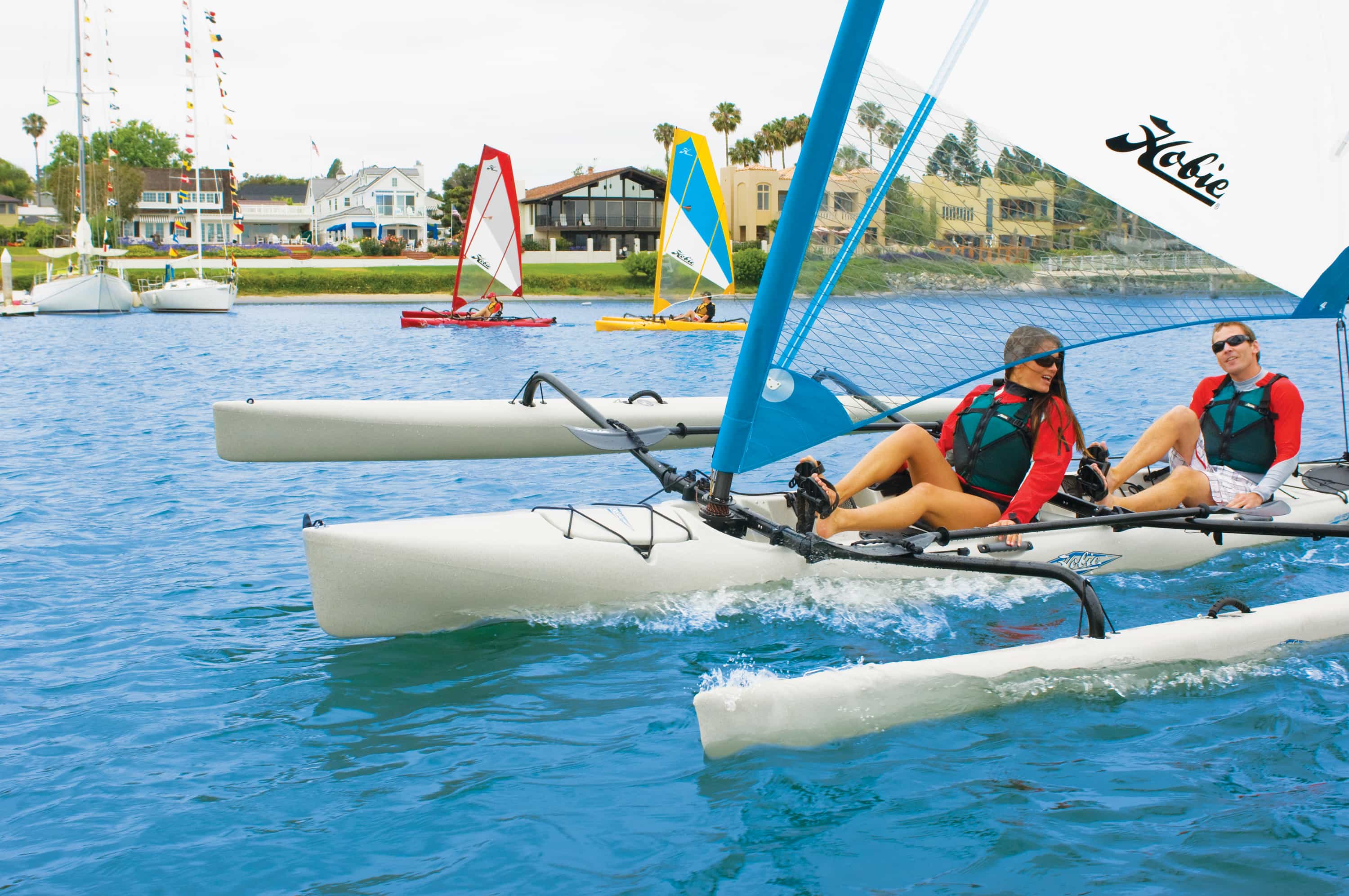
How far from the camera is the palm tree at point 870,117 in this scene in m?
A: 4.21

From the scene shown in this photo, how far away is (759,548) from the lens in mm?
4668

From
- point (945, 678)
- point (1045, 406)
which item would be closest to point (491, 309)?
point (1045, 406)

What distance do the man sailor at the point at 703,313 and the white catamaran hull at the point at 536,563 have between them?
18.7 m

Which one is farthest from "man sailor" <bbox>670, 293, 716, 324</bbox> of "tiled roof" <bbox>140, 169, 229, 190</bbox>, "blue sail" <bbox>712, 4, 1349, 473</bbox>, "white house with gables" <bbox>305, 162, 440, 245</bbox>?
"tiled roof" <bbox>140, 169, 229, 190</bbox>

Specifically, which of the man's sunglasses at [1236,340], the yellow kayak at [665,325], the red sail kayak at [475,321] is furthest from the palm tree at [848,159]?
the red sail kayak at [475,321]

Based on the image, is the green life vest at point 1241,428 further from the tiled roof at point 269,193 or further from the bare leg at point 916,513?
the tiled roof at point 269,193

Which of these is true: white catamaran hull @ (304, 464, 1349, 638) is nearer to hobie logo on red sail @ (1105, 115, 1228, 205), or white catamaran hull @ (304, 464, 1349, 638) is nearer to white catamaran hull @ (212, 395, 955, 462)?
hobie logo on red sail @ (1105, 115, 1228, 205)

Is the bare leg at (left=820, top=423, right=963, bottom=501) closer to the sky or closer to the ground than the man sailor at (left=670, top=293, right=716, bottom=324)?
closer to the ground

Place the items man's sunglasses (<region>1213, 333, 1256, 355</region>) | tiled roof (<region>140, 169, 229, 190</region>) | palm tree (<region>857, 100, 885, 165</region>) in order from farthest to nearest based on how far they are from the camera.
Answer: tiled roof (<region>140, 169, 229, 190</region>) → man's sunglasses (<region>1213, 333, 1256, 355</region>) → palm tree (<region>857, 100, 885, 165</region>)

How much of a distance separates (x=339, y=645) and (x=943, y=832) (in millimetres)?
2666

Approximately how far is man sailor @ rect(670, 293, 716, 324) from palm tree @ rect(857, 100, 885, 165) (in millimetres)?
19045

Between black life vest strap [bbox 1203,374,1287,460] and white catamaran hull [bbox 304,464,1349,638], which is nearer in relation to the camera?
white catamaran hull [bbox 304,464,1349,638]

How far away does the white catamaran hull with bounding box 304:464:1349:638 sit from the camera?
168 inches

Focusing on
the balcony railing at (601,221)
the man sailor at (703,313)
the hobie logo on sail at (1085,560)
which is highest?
the balcony railing at (601,221)
